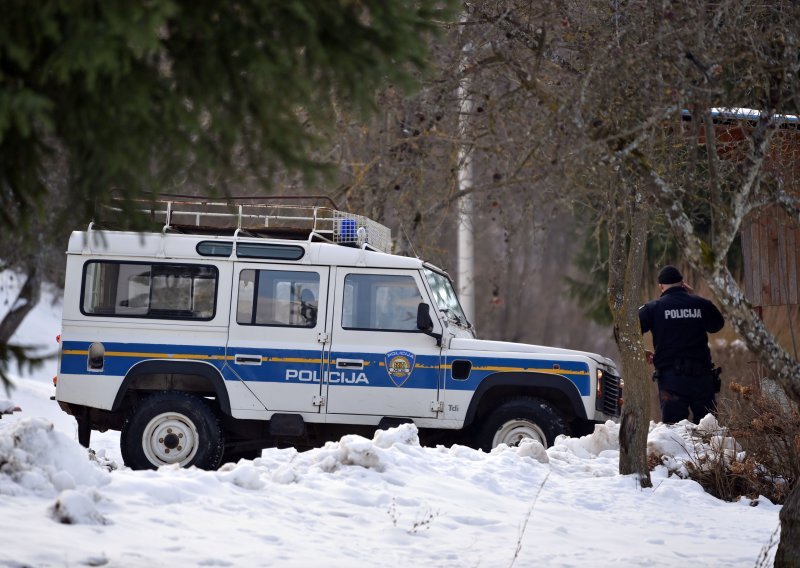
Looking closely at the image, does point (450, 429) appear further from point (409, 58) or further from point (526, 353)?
point (409, 58)

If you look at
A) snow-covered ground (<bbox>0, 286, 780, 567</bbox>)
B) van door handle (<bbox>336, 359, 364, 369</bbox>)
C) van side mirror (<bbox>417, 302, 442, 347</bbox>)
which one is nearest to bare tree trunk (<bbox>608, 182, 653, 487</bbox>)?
snow-covered ground (<bbox>0, 286, 780, 567</bbox>)

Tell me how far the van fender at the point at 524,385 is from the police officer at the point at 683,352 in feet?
4.07

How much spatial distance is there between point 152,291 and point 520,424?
3.55m

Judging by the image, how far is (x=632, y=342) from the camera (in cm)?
945

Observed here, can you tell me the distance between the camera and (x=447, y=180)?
605 inches

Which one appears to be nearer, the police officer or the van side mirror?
the van side mirror

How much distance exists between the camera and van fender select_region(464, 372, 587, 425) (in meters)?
10.2

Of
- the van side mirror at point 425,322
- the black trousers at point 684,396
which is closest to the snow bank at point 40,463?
the van side mirror at point 425,322

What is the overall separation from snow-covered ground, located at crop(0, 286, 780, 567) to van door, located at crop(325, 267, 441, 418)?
2.17 ft

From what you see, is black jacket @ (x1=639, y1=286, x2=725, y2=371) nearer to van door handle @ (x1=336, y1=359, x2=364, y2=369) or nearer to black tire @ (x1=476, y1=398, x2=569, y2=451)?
black tire @ (x1=476, y1=398, x2=569, y2=451)

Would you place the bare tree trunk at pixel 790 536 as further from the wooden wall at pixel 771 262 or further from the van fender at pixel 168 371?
the wooden wall at pixel 771 262

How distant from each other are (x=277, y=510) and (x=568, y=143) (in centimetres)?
296

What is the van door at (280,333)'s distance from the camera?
1023cm

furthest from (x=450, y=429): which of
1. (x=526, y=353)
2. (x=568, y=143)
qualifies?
(x=568, y=143)
